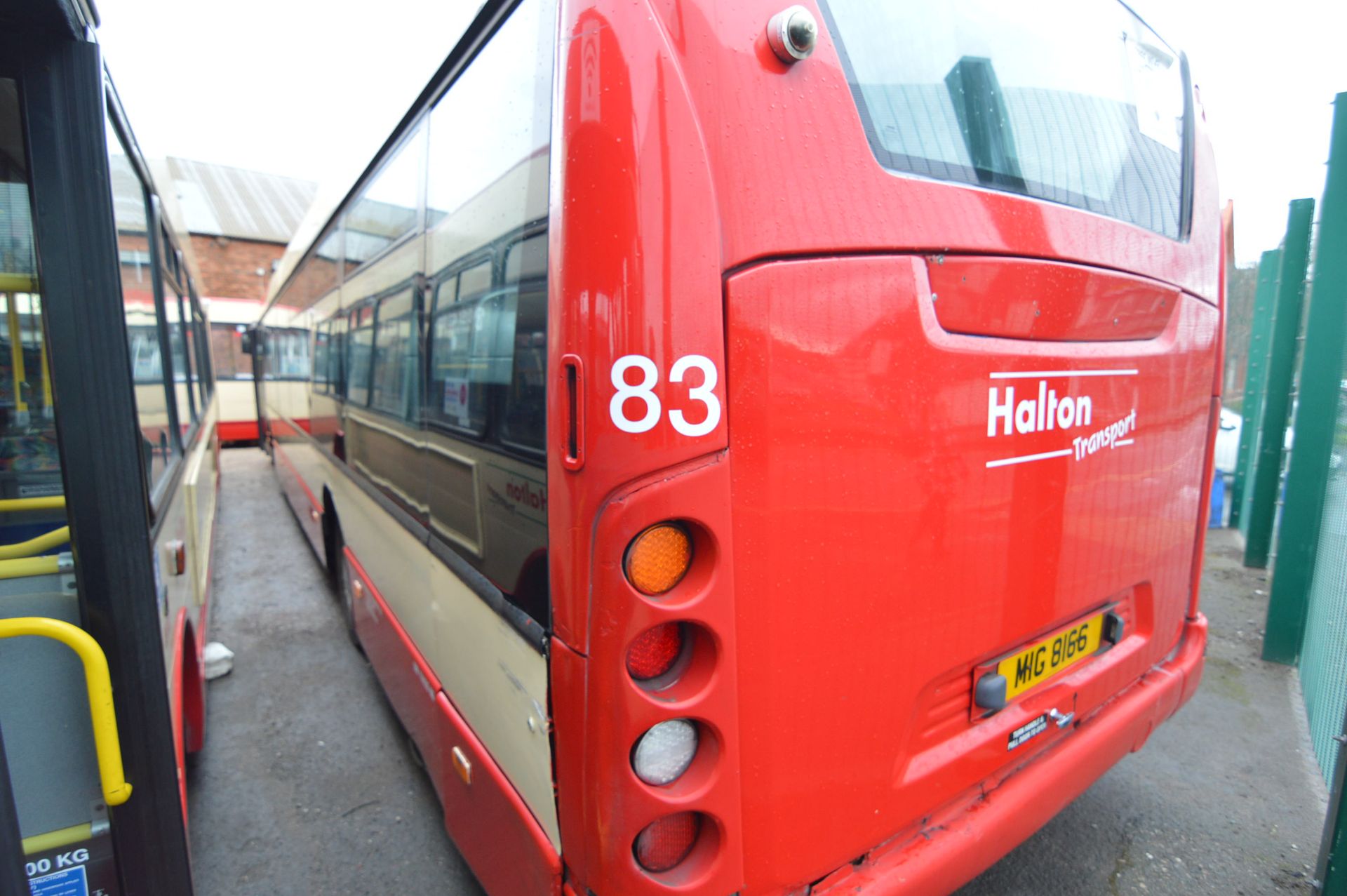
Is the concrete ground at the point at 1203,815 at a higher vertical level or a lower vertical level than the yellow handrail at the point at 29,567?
lower

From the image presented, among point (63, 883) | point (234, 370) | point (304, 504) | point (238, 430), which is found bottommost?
point (238, 430)

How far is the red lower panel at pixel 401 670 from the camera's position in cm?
251

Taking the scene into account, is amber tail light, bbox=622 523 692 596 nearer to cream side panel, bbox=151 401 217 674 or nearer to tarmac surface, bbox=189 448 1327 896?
cream side panel, bbox=151 401 217 674

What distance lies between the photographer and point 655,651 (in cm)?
136

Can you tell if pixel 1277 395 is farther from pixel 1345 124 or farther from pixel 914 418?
pixel 914 418

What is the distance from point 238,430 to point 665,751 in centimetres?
1668

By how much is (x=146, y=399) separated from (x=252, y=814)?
1.85 m

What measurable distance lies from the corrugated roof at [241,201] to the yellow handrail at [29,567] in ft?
90.7

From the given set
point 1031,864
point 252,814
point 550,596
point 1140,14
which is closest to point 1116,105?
point 1140,14

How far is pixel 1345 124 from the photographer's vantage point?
400 centimetres

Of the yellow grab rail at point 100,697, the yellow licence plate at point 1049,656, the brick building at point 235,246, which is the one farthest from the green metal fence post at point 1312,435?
the brick building at point 235,246

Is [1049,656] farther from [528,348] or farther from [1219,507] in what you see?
[1219,507]

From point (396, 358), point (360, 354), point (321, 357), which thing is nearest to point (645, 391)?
point (396, 358)

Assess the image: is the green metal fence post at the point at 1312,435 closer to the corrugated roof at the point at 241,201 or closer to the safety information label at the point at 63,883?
the safety information label at the point at 63,883
